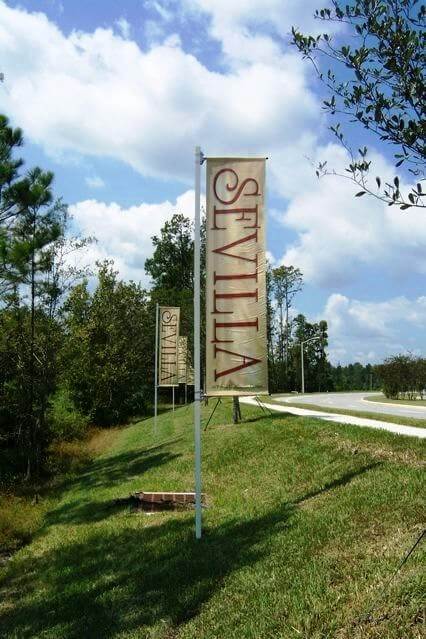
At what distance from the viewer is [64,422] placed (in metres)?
28.6

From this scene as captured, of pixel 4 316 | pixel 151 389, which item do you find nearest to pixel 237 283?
pixel 4 316

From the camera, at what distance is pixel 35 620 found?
621cm

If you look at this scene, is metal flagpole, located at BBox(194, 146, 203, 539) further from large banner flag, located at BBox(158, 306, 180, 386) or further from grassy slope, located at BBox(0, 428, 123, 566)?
large banner flag, located at BBox(158, 306, 180, 386)

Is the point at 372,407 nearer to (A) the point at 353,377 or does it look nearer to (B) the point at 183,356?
(B) the point at 183,356

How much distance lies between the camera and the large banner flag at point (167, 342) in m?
21.0

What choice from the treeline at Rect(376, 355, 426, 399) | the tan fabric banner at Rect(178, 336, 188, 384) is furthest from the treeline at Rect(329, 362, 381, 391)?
the tan fabric banner at Rect(178, 336, 188, 384)

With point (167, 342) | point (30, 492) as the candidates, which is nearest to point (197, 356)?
point (30, 492)

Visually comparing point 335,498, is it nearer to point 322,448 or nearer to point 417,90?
point 322,448

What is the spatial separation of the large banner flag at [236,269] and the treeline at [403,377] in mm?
32969

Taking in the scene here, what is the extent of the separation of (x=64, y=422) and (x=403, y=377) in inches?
854

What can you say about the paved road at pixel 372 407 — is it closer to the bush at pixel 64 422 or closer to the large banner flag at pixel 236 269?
the bush at pixel 64 422

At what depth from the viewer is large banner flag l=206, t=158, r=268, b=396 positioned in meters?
7.68

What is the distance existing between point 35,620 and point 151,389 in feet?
145

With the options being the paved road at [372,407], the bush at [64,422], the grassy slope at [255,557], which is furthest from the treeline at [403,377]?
the grassy slope at [255,557]
